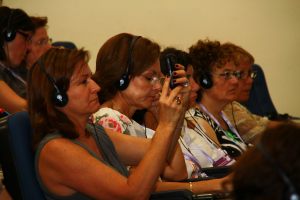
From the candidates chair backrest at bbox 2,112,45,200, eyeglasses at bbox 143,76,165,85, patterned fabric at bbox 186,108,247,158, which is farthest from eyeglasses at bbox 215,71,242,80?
chair backrest at bbox 2,112,45,200

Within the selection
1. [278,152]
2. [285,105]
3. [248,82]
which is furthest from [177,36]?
[278,152]

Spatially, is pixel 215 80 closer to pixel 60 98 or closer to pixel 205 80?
pixel 205 80

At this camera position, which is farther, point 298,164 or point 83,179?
point 83,179

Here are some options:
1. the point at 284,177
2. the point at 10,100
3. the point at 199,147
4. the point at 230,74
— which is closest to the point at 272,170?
the point at 284,177

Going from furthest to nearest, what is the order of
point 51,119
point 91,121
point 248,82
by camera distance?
point 248,82 → point 91,121 → point 51,119

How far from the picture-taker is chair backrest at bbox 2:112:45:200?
5.13 ft

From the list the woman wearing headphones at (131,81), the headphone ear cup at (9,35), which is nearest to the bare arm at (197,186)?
the woman wearing headphones at (131,81)

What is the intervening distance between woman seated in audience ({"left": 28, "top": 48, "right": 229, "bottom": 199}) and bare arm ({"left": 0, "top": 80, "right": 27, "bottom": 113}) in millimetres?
696

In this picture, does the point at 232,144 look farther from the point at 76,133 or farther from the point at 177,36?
the point at 177,36

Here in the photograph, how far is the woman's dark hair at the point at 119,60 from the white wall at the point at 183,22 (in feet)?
6.97

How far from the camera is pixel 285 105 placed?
4.61 metres

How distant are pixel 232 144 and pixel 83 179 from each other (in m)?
1.24

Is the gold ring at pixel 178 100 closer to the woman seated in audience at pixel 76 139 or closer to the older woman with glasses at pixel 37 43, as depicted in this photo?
the woman seated in audience at pixel 76 139

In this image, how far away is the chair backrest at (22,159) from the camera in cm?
156
